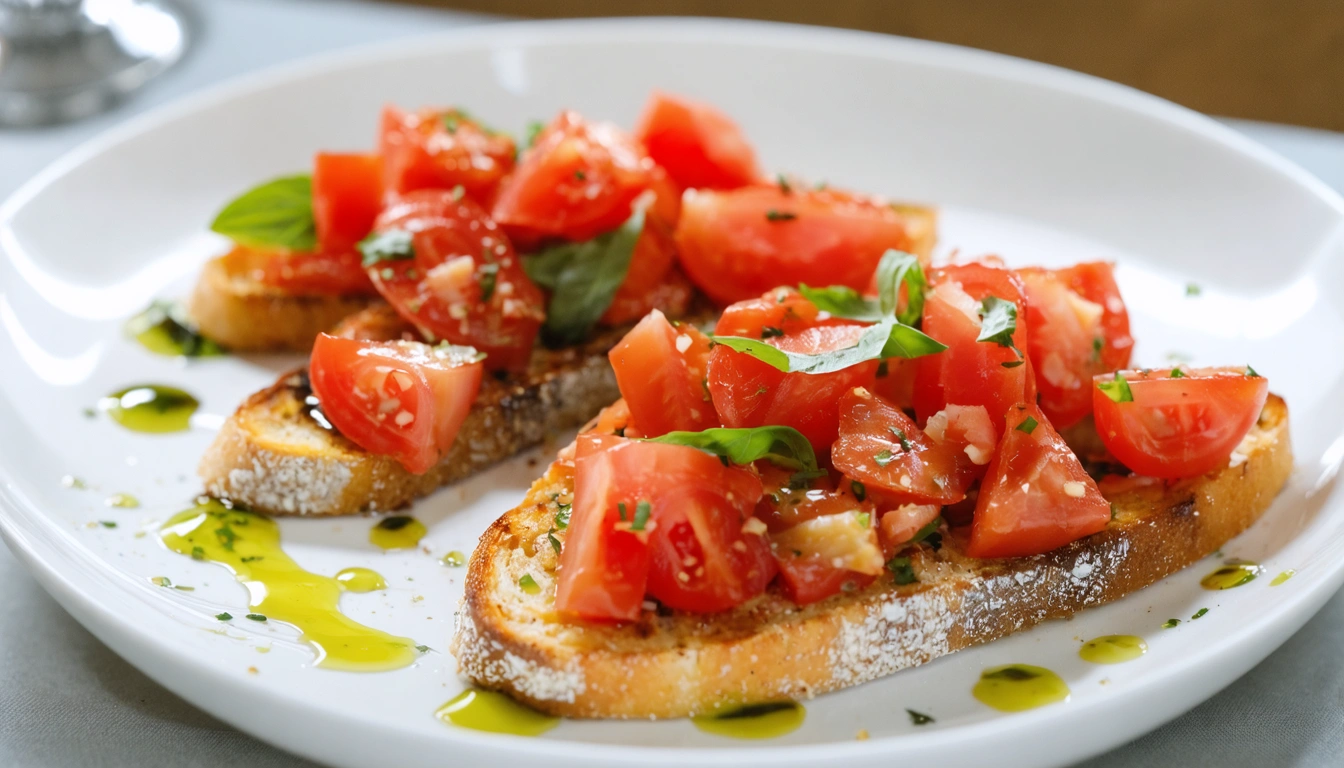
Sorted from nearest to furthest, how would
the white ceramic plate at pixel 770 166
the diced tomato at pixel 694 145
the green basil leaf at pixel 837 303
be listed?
the white ceramic plate at pixel 770 166, the green basil leaf at pixel 837 303, the diced tomato at pixel 694 145

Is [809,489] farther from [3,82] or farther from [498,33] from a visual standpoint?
[3,82]

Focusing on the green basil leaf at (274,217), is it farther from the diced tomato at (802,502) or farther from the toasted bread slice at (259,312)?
the diced tomato at (802,502)

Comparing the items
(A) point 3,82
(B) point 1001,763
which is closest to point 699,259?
(B) point 1001,763

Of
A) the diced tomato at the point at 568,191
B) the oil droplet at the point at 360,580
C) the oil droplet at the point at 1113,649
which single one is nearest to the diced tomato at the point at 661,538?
the oil droplet at the point at 360,580

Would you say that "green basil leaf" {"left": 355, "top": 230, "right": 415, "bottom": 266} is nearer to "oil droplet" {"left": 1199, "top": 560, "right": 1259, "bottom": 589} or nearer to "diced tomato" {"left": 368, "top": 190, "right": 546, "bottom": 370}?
"diced tomato" {"left": 368, "top": 190, "right": 546, "bottom": 370}

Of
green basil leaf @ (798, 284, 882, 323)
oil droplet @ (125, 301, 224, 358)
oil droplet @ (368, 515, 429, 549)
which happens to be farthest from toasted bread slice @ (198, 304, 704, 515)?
green basil leaf @ (798, 284, 882, 323)

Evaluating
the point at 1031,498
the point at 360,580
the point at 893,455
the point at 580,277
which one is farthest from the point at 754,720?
the point at 580,277
